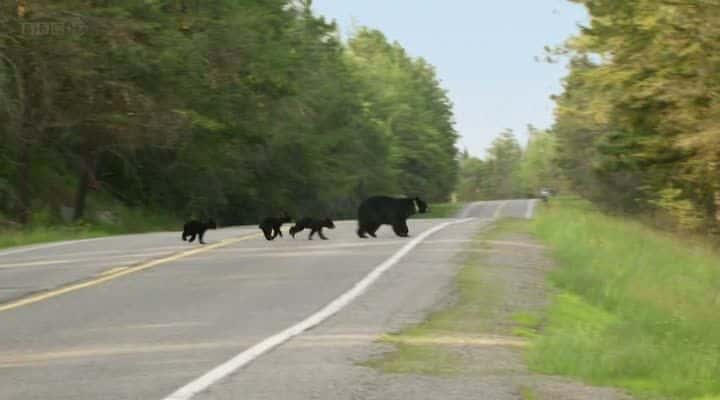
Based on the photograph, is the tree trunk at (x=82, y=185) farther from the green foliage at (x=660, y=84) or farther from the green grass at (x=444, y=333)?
the green grass at (x=444, y=333)

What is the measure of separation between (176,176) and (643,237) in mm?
29087

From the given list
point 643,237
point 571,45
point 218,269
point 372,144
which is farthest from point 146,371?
point 372,144

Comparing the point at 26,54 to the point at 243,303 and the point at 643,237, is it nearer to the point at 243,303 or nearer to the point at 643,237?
the point at 643,237

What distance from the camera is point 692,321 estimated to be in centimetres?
1390

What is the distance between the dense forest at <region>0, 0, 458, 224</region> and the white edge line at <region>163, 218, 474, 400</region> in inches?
761

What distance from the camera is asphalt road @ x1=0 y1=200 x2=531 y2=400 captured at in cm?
881

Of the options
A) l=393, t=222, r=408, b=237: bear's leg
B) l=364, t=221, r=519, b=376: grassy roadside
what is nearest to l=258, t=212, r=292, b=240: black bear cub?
l=393, t=222, r=408, b=237: bear's leg

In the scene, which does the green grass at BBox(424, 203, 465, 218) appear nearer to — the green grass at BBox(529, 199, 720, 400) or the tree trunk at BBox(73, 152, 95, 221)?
the tree trunk at BBox(73, 152, 95, 221)

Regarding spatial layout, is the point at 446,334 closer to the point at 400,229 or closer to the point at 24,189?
the point at 400,229

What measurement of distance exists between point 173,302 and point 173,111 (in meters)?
27.4

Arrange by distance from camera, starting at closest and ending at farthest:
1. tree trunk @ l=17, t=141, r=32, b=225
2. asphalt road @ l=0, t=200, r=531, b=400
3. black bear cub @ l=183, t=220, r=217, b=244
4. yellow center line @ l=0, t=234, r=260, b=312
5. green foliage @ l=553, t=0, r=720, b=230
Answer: asphalt road @ l=0, t=200, r=531, b=400
yellow center line @ l=0, t=234, r=260, b=312
black bear cub @ l=183, t=220, r=217, b=244
green foliage @ l=553, t=0, r=720, b=230
tree trunk @ l=17, t=141, r=32, b=225

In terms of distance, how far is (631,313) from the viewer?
14.5 metres

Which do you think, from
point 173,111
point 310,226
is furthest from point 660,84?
point 173,111

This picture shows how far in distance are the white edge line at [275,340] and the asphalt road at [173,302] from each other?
0.26ft
